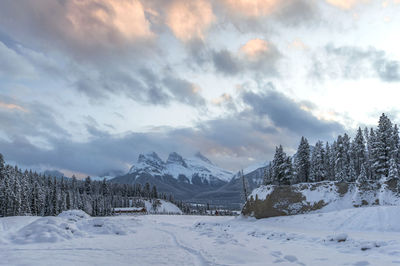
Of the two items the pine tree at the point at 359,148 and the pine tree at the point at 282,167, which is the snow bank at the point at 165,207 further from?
the pine tree at the point at 359,148

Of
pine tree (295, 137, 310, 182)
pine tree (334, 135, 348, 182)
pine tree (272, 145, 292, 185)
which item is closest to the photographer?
pine tree (272, 145, 292, 185)

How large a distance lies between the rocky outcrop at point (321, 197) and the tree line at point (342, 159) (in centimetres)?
1272

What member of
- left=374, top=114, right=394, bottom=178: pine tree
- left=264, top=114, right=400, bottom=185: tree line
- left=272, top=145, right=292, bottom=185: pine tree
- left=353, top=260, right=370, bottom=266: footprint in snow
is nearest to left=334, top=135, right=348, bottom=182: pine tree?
left=264, top=114, right=400, bottom=185: tree line

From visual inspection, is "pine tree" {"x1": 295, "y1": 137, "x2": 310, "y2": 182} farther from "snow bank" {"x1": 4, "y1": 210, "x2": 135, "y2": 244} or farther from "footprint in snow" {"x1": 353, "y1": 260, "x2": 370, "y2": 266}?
"footprint in snow" {"x1": 353, "y1": 260, "x2": 370, "y2": 266}

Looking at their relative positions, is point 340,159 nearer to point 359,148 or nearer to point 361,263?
point 359,148

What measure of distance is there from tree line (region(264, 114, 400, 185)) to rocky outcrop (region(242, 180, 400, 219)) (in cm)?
1272

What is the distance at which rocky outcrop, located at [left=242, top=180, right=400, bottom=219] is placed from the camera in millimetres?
37469

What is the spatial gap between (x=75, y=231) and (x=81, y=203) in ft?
294

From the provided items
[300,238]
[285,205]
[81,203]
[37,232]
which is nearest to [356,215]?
[300,238]

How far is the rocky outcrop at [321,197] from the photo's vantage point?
37.5 m

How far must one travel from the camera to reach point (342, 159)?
67.0 metres

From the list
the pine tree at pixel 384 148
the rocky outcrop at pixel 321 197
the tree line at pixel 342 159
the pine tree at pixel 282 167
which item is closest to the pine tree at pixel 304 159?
the tree line at pixel 342 159

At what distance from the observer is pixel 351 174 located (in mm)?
61219

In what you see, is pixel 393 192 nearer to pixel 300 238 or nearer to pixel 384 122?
pixel 384 122
